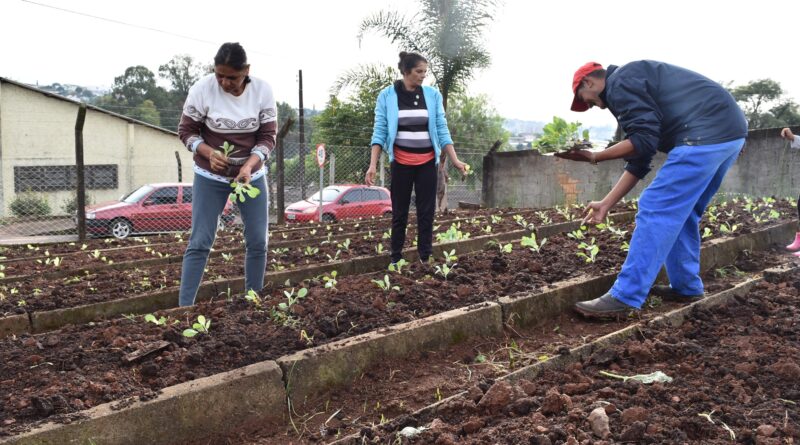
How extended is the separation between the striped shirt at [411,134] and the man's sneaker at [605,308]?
2155 millimetres

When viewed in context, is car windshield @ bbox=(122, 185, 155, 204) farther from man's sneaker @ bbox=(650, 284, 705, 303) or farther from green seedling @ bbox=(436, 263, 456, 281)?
man's sneaker @ bbox=(650, 284, 705, 303)

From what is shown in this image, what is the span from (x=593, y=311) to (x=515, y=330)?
504 mm

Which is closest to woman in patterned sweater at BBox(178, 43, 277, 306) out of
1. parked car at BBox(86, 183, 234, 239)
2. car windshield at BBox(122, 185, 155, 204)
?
parked car at BBox(86, 183, 234, 239)

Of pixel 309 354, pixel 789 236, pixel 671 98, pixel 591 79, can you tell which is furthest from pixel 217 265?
pixel 789 236

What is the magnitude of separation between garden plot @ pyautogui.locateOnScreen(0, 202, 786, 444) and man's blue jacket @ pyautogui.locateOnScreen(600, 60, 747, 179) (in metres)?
1.23

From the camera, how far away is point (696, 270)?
395 cm

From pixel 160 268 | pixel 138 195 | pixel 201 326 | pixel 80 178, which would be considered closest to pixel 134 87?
pixel 138 195

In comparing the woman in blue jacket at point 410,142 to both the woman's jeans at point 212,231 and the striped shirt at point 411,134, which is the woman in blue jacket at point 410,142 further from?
the woman's jeans at point 212,231

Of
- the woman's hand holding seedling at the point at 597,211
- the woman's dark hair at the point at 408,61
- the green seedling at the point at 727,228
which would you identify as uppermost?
the woman's dark hair at the point at 408,61

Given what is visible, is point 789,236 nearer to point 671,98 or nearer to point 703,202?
point 703,202

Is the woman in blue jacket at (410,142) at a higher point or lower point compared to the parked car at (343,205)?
higher

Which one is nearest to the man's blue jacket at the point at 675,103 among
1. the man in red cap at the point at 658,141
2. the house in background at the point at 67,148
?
the man in red cap at the point at 658,141

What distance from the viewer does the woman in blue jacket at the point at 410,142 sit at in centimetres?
518

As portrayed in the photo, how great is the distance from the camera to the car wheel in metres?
13.7
